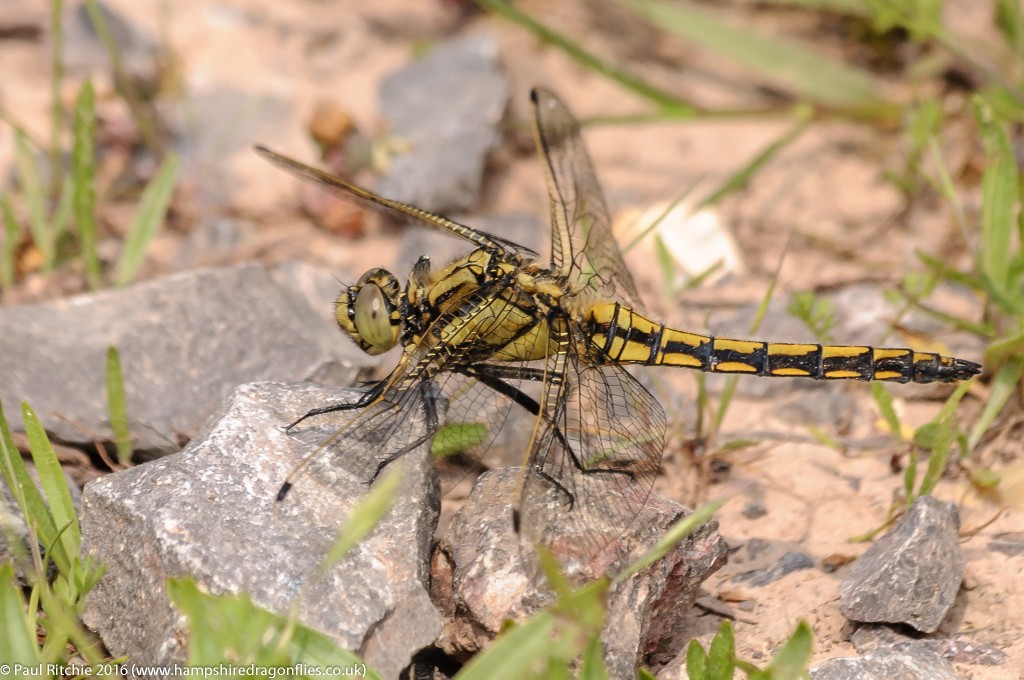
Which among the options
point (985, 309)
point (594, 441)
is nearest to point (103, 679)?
point (594, 441)

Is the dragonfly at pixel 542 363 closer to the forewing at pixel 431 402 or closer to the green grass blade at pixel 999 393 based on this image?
the forewing at pixel 431 402

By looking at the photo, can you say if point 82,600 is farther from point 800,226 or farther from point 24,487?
point 800,226

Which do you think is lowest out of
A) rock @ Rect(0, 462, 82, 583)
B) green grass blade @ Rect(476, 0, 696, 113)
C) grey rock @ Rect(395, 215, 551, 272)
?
rock @ Rect(0, 462, 82, 583)

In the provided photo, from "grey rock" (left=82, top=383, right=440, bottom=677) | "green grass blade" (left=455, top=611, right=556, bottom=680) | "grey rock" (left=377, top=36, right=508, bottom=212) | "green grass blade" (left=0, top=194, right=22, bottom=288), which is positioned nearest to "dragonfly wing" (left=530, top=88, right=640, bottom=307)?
"grey rock" (left=377, top=36, right=508, bottom=212)

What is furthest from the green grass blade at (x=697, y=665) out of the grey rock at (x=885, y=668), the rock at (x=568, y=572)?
the grey rock at (x=885, y=668)

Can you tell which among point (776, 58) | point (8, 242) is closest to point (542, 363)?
point (8, 242)

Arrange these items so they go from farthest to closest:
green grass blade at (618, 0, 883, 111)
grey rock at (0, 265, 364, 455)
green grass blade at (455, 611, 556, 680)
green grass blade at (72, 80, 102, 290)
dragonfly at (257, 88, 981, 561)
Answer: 1. green grass blade at (618, 0, 883, 111)
2. green grass blade at (72, 80, 102, 290)
3. grey rock at (0, 265, 364, 455)
4. dragonfly at (257, 88, 981, 561)
5. green grass blade at (455, 611, 556, 680)

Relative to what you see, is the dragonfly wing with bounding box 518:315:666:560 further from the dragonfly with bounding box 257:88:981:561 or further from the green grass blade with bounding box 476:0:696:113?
the green grass blade with bounding box 476:0:696:113
